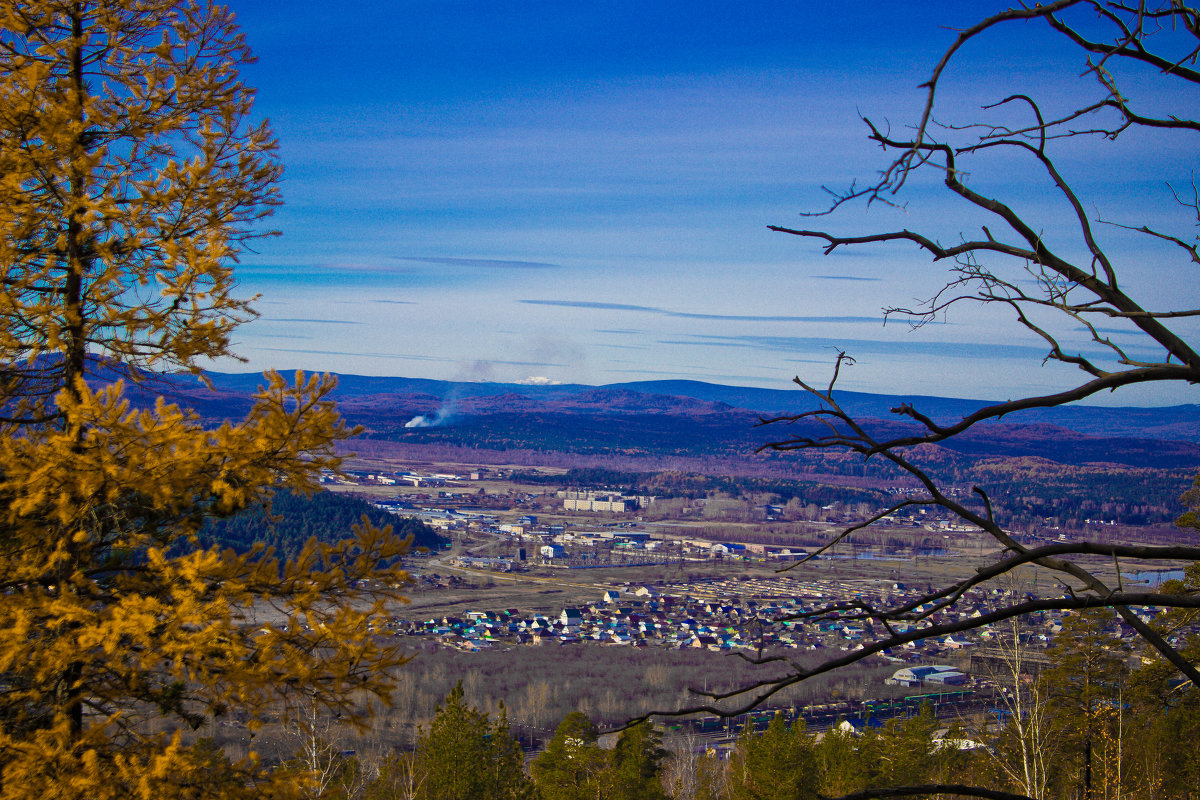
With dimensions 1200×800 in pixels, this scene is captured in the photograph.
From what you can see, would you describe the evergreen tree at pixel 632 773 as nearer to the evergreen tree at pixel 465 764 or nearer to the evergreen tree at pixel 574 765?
the evergreen tree at pixel 574 765

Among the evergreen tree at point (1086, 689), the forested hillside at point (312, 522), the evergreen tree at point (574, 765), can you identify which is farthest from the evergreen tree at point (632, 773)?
the forested hillside at point (312, 522)

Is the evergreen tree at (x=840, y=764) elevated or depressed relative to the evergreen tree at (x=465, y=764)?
depressed

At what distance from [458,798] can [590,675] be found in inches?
929

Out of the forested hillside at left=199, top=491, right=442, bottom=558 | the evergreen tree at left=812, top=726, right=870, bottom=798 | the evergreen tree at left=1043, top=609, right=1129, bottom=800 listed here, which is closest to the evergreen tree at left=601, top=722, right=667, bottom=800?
the evergreen tree at left=812, top=726, right=870, bottom=798

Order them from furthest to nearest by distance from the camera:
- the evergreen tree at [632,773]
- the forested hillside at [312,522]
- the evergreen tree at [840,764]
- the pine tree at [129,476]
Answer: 1. the forested hillside at [312,522]
2. the evergreen tree at [840,764]
3. the evergreen tree at [632,773]
4. the pine tree at [129,476]

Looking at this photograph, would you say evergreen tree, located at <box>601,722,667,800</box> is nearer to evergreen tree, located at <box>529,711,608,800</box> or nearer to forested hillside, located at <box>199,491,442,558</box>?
evergreen tree, located at <box>529,711,608,800</box>

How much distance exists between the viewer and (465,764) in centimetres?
1532

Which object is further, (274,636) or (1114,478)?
(1114,478)

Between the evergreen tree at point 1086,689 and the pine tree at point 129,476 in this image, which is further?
the evergreen tree at point 1086,689

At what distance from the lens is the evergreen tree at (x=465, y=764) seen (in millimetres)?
15305

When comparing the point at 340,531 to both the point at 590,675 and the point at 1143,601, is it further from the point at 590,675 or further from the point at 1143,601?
the point at 1143,601

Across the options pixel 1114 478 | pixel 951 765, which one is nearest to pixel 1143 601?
pixel 951 765

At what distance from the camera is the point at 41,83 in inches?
230

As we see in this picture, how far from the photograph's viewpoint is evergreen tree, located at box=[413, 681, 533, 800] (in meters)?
15.3
